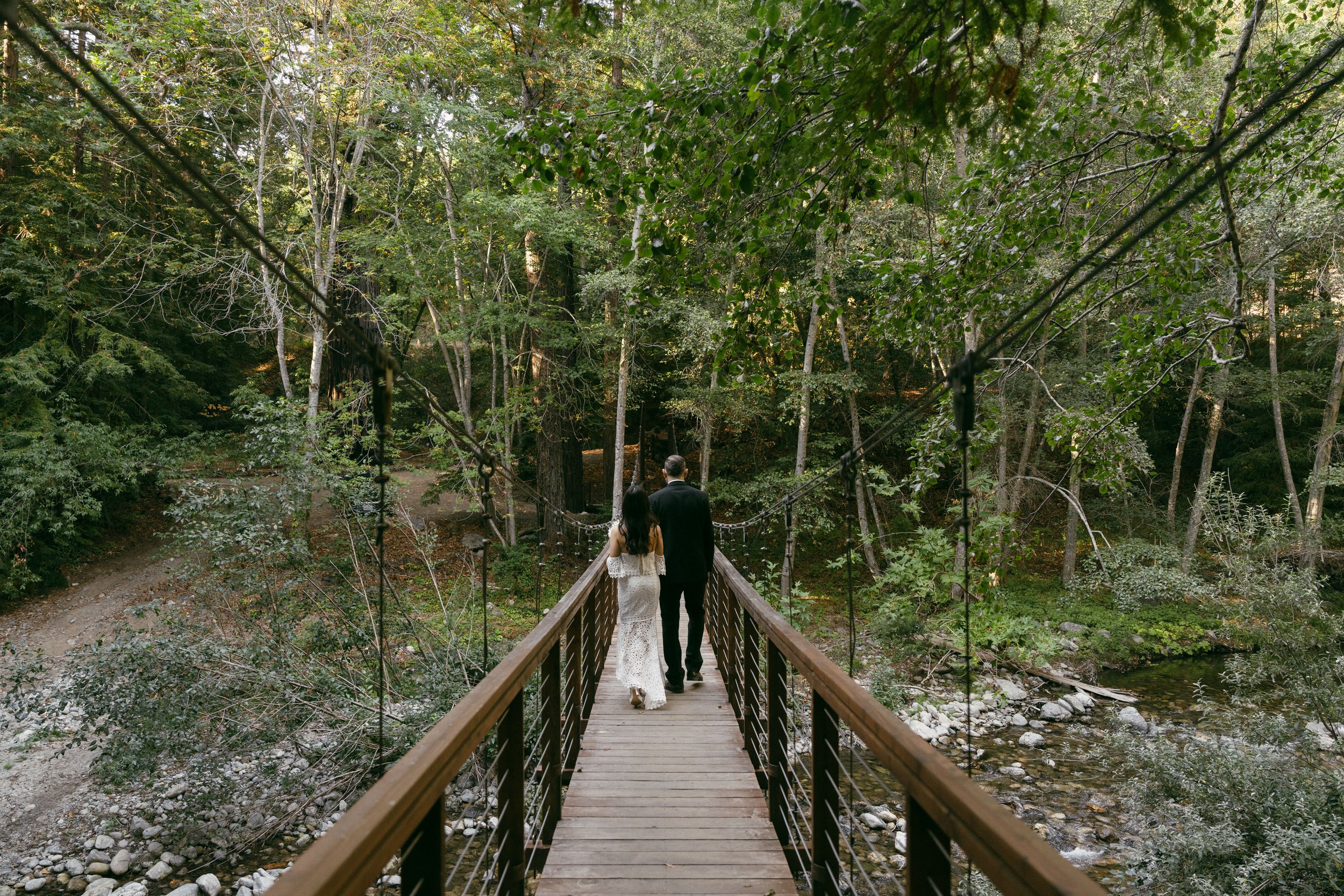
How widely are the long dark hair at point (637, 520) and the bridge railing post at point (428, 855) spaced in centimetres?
258

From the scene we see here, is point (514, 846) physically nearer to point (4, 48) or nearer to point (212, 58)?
point (212, 58)

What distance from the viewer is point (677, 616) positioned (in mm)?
4090

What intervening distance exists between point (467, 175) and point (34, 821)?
874 centimetres

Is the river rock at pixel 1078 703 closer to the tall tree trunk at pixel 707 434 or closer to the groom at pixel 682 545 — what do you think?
the tall tree trunk at pixel 707 434

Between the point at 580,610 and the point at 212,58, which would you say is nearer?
the point at 580,610

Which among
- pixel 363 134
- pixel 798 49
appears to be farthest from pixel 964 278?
pixel 363 134

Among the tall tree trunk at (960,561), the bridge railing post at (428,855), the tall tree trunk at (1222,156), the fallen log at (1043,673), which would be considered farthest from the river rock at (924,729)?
the bridge railing post at (428,855)

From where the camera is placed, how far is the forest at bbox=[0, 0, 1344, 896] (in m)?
2.49

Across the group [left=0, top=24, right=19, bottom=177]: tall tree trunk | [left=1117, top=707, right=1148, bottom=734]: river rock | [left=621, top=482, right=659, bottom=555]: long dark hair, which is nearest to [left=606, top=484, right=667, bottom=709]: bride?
[left=621, top=482, right=659, bottom=555]: long dark hair

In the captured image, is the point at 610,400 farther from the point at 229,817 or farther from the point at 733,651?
the point at 733,651

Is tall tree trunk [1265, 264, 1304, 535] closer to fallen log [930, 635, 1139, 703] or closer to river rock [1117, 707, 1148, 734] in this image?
fallen log [930, 635, 1139, 703]

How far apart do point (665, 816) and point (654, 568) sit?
1.53 m

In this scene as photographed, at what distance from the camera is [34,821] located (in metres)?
5.54

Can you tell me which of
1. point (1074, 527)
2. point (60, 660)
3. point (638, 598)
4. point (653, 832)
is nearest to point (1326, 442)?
point (1074, 527)
